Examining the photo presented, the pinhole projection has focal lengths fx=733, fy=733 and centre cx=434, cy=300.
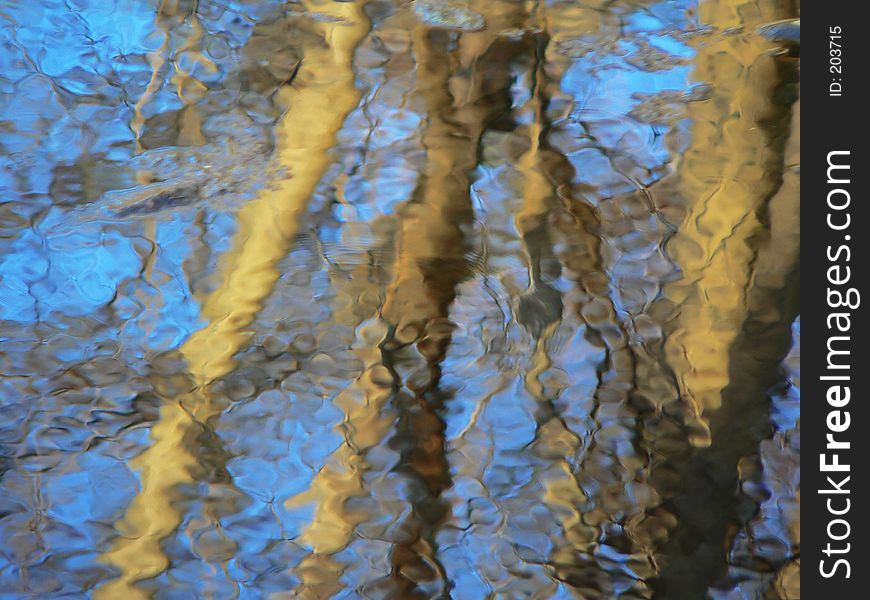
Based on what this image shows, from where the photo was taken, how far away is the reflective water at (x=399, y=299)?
0.44m

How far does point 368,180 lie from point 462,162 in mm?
63

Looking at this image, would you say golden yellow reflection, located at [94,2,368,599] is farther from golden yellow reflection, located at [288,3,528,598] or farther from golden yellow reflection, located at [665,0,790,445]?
golden yellow reflection, located at [665,0,790,445]

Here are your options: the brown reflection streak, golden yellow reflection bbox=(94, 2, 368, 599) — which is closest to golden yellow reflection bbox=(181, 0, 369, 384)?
golden yellow reflection bbox=(94, 2, 368, 599)

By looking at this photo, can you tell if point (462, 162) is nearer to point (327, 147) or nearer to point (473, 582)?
point (327, 147)

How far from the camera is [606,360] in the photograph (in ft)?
1.48

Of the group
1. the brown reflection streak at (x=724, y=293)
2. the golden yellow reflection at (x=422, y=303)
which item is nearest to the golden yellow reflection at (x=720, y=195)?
the brown reflection streak at (x=724, y=293)

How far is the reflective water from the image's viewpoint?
1.45 ft

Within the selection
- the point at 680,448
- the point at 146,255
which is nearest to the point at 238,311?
the point at 146,255

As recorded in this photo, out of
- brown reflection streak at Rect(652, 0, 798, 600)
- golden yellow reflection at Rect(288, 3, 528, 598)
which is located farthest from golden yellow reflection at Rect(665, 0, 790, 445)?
golden yellow reflection at Rect(288, 3, 528, 598)
